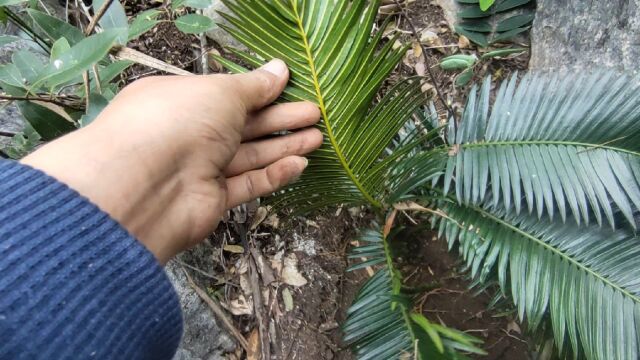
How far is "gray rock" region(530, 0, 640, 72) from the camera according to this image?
63.1 inches

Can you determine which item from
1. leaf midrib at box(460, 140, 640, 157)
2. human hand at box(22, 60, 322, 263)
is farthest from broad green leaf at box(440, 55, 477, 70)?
human hand at box(22, 60, 322, 263)

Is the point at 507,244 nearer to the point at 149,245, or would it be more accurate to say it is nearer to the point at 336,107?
the point at 336,107

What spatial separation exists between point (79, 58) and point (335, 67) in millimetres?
534

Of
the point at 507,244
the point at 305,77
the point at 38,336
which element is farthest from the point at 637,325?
the point at 38,336

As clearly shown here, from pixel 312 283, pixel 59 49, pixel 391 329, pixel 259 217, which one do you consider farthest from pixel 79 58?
pixel 312 283

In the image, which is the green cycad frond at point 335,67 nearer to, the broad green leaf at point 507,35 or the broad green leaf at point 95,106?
the broad green leaf at point 95,106

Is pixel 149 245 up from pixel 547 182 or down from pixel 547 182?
down

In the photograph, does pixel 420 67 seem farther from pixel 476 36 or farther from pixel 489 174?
pixel 489 174

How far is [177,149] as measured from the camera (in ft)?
3.49

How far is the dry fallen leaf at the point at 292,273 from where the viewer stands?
6.22 ft

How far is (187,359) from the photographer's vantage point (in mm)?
1736

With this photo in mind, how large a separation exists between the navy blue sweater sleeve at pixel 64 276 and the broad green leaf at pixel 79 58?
0.59 ft

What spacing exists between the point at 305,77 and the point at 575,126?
0.71 m

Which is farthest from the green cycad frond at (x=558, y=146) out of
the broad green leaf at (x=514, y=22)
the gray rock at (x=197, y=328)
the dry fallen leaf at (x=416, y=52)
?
the gray rock at (x=197, y=328)
